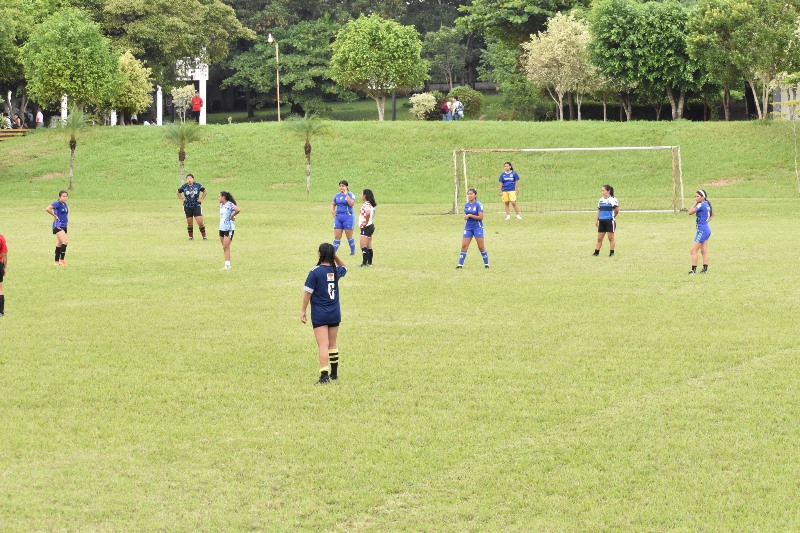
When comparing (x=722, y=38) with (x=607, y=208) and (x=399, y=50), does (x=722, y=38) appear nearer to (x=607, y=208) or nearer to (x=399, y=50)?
(x=399, y=50)

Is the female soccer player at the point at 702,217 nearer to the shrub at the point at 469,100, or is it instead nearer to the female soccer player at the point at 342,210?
the female soccer player at the point at 342,210

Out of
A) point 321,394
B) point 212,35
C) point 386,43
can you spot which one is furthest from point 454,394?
point 212,35

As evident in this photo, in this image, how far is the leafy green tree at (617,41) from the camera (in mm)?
63875

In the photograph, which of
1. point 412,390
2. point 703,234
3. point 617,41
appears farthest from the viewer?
point 617,41

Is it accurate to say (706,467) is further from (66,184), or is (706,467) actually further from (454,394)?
(66,184)

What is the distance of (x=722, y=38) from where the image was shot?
55938 mm

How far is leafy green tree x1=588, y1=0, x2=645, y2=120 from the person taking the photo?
6388cm

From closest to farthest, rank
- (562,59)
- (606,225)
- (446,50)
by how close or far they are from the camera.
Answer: (606,225)
(562,59)
(446,50)

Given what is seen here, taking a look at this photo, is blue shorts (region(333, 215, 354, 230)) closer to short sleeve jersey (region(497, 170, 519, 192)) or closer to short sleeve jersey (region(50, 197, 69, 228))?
short sleeve jersey (region(50, 197, 69, 228))

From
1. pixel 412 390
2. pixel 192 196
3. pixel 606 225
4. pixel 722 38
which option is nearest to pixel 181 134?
pixel 192 196

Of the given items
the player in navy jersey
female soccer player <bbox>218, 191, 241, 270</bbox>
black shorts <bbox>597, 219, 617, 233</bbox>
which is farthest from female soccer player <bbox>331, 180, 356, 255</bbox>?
black shorts <bbox>597, 219, 617, 233</bbox>

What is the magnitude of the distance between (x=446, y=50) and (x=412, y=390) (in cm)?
8202

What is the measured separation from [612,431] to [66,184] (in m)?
51.0

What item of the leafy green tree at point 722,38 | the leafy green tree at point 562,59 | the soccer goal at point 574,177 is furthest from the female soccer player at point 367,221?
the leafy green tree at point 562,59
